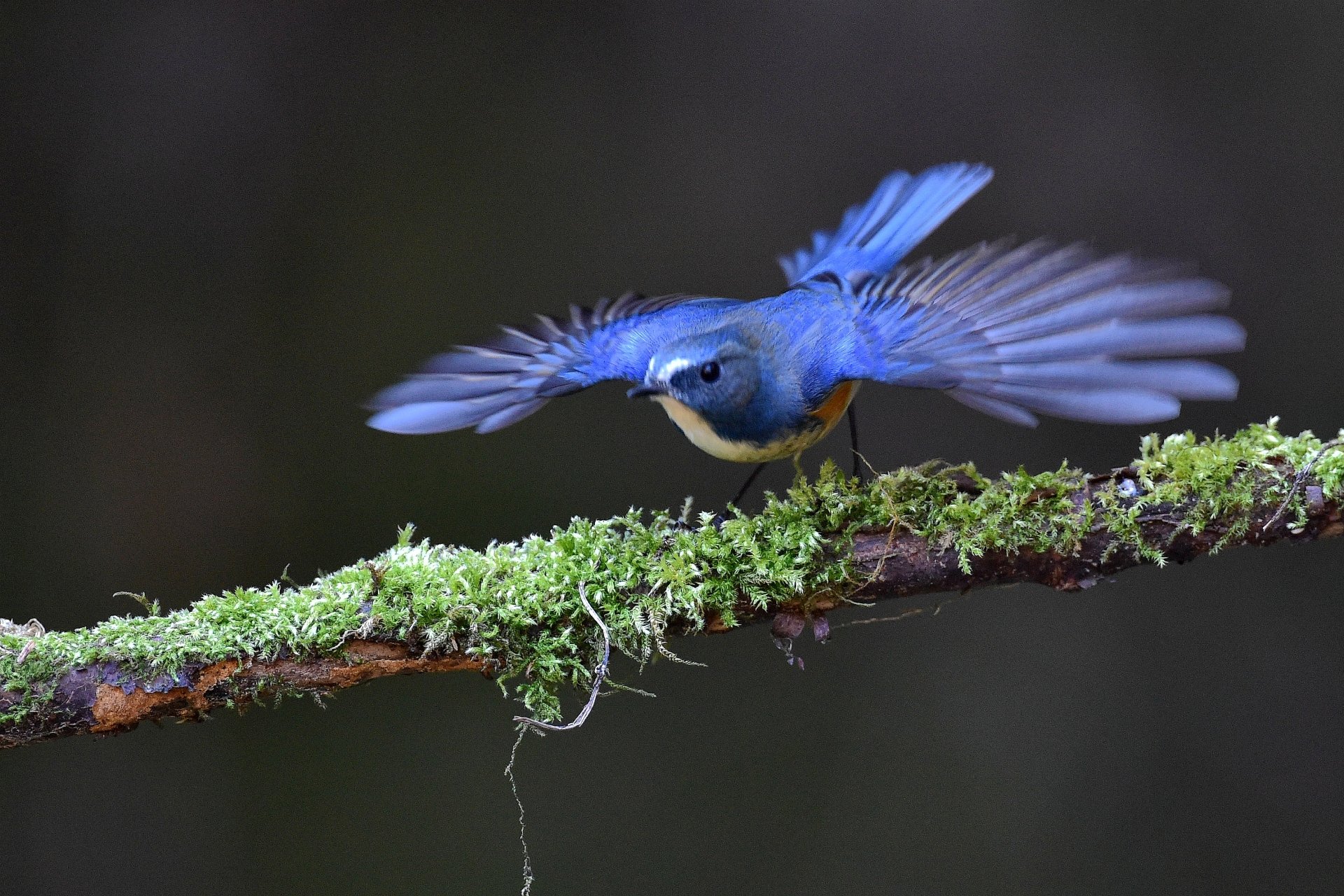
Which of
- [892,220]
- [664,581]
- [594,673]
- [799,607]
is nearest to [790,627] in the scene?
[799,607]

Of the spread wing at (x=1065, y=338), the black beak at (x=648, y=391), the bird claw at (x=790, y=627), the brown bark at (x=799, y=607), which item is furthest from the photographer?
the black beak at (x=648, y=391)

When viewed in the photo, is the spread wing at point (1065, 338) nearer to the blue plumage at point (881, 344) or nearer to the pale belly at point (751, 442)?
the blue plumage at point (881, 344)

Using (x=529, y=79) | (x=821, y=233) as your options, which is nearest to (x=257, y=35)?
(x=529, y=79)

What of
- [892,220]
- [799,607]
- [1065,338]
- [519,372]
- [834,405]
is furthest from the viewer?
[892,220]

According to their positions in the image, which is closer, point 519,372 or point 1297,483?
point 1297,483

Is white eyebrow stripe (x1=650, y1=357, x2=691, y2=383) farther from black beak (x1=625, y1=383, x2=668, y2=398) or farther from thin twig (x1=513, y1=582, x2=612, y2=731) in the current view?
thin twig (x1=513, y1=582, x2=612, y2=731)

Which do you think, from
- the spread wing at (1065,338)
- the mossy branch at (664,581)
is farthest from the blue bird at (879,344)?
the mossy branch at (664,581)

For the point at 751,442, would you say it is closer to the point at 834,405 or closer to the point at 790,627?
the point at 834,405
